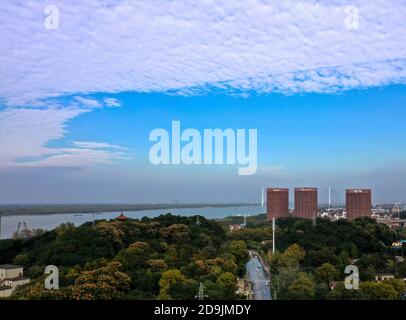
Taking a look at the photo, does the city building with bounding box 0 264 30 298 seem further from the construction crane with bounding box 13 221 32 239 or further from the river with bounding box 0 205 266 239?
the construction crane with bounding box 13 221 32 239

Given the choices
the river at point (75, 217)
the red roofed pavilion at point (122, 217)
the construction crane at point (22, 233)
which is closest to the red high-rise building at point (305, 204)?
the river at point (75, 217)

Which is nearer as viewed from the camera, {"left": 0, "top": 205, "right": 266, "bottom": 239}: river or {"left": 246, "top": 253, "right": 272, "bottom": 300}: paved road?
{"left": 246, "top": 253, "right": 272, "bottom": 300}: paved road

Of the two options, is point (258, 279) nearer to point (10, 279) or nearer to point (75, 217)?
point (10, 279)

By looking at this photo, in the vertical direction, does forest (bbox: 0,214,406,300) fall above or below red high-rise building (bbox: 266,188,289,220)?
below

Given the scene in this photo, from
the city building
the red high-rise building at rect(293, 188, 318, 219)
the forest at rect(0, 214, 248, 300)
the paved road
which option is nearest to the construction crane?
the forest at rect(0, 214, 248, 300)

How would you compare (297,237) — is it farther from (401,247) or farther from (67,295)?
(67,295)

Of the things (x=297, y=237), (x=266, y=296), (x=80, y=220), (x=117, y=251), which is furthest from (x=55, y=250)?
(x=297, y=237)
